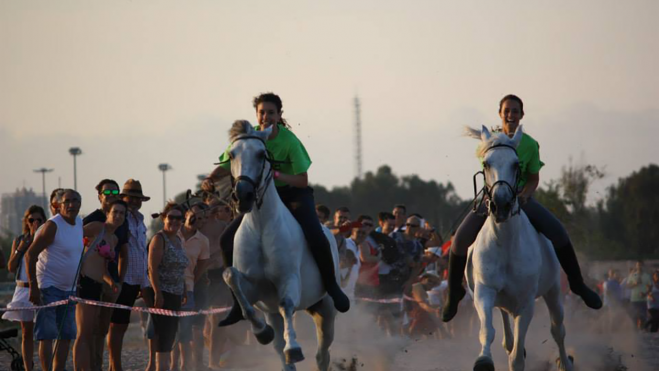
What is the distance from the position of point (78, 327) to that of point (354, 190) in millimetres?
90668

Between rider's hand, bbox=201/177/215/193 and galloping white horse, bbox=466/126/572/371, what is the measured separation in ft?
8.55

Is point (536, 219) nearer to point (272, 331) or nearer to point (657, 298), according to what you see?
point (272, 331)

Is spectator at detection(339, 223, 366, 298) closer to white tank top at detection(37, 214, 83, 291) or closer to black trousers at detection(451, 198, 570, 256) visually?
white tank top at detection(37, 214, 83, 291)

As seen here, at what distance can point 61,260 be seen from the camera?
12.5 m

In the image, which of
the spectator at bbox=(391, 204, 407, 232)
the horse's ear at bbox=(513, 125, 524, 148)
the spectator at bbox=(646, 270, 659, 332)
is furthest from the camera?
the spectator at bbox=(646, 270, 659, 332)

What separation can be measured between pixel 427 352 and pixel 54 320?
6523 mm

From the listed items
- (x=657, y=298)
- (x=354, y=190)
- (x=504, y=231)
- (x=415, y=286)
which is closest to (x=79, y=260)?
(x=504, y=231)

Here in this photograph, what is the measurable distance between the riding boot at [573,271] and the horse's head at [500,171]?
5.88 ft

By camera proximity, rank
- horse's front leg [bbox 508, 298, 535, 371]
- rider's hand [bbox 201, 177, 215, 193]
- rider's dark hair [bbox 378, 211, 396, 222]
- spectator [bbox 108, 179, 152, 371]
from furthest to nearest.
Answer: rider's dark hair [bbox 378, 211, 396, 222], spectator [bbox 108, 179, 152, 371], horse's front leg [bbox 508, 298, 535, 371], rider's hand [bbox 201, 177, 215, 193]

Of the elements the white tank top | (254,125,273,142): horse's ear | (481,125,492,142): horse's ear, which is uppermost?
(254,125,273,142): horse's ear

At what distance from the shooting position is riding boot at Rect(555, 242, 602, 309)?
38.1 feet

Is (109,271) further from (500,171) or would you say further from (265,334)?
(500,171)

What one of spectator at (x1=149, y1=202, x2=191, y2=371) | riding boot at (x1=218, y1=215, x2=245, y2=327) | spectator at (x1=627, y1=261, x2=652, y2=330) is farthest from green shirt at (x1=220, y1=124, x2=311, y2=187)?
spectator at (x1=627, y1=261, x2=652, y2=330)

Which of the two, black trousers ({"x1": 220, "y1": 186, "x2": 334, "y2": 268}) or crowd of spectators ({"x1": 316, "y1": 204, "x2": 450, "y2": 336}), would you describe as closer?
black trousers ({"x1": 220, "y1": 186, "x2": 334, "y2": 268})
